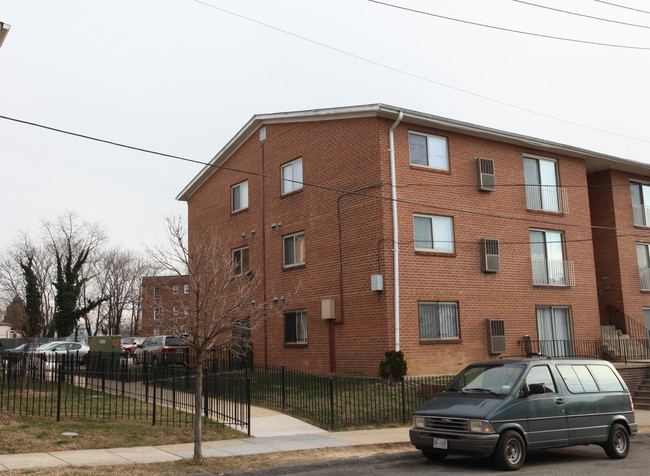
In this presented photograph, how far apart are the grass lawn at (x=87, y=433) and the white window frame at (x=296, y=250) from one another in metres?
10.4

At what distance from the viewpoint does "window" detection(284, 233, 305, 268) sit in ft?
75.6

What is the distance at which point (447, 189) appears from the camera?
69.6ft

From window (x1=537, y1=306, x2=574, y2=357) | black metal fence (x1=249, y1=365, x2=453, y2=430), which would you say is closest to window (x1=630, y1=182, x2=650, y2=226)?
window (x1=537, y1=306, x2=574, y2=357)

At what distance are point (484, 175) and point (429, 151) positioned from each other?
216 cm

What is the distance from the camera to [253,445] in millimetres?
11555

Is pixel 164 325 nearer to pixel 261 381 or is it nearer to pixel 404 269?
pixel 261 381

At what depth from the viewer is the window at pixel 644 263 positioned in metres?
26.4

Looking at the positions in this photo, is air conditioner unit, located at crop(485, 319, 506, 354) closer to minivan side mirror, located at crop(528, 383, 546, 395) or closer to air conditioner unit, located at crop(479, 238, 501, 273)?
air conditioner unit, located at crop(479, 238, 501, 273)

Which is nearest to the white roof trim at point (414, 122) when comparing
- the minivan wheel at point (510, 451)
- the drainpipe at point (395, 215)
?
the drainpipe at point (395, 215)

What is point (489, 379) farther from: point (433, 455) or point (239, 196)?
point (239, 196)

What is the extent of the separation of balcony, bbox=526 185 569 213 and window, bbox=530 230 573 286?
897 mm

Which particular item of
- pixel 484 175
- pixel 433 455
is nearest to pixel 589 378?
pixel 433 455

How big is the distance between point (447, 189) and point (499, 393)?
11672mm

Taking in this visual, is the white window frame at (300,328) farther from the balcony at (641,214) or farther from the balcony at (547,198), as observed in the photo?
the balcony at (641,214)
